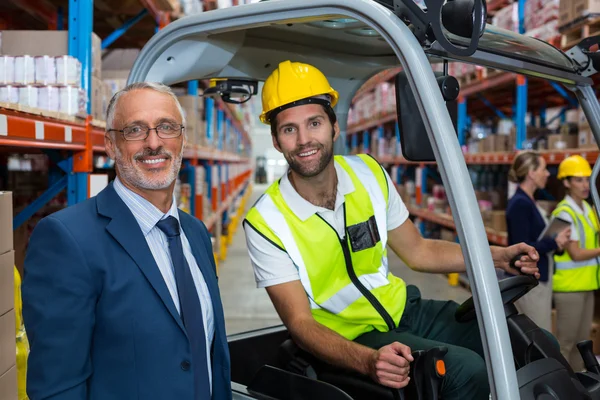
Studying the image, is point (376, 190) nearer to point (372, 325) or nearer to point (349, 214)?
point (349, 214)

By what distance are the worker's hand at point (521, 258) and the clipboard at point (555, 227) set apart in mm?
2170

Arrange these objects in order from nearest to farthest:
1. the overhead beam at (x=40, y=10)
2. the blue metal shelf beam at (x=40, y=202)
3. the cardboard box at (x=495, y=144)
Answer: the blue metal shelf beam at (x=40, y=202), the overhead beam at (x=40, y=10), the cardboard box at (x=495, y=144)

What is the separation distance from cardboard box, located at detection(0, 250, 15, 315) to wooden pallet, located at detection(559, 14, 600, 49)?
15.5ft

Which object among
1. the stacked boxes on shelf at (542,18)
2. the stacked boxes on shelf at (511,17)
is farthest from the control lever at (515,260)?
the stacked boxes on shelf at (511,17)

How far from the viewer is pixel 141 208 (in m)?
1.72

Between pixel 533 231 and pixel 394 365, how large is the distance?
3.38 meters

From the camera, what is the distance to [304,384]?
2006 millimetres

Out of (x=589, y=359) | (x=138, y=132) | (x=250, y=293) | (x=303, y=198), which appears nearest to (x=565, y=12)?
(x=589, y=359)

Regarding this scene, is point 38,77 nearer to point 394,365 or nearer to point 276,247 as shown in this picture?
point 276,247

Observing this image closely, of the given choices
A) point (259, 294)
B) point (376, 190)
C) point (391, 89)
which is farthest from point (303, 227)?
point (391, 89)

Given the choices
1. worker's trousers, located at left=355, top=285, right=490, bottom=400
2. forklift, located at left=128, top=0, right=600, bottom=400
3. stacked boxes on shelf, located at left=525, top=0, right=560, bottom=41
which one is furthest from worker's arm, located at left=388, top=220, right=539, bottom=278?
stacked boxes on shelf, located at left=525, top=0, right=560, bottom=41

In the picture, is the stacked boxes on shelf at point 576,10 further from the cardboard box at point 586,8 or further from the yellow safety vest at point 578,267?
the yellow safety vest at point 578,267

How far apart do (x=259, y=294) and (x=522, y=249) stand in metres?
5.33

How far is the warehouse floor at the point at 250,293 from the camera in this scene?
6.11 meters
